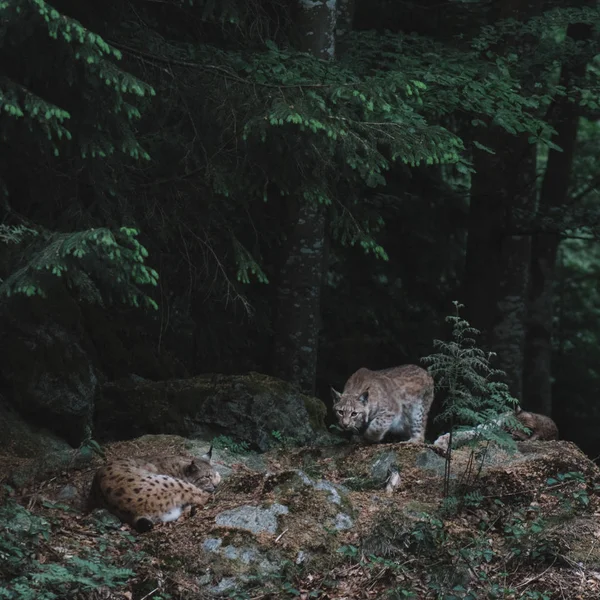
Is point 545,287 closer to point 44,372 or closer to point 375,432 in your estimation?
point 375,432

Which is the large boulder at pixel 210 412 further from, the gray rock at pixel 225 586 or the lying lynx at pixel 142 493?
the gray rock at pixel 225 586

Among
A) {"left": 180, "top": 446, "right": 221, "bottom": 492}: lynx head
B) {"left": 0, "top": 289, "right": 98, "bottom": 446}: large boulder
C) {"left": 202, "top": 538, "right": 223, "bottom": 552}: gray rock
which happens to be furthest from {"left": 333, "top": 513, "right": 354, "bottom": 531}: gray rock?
{"left": 0, "top": 289, "right": 98, "bottom": 446}: large boulder

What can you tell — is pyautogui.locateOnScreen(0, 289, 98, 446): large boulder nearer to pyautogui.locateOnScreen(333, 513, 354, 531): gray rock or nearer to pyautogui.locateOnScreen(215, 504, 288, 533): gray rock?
pyautogui.locateOnScreen(215, 504, 288, 533): gray rock

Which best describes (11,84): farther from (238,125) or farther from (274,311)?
(274,311)

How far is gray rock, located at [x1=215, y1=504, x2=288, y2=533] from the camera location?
6.08 m

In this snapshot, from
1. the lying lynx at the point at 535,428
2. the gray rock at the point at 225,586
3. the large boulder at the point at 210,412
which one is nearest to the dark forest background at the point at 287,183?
the large boulder at the point at 210,412

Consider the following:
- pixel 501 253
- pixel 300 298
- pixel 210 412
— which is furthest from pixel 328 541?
pixel 501 253

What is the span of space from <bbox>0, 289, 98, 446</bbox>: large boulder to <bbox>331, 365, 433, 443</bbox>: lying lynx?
2.28 meters

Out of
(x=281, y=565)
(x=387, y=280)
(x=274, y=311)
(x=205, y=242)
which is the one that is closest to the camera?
(x=281, y=565)

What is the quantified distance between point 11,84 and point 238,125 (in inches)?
87.4

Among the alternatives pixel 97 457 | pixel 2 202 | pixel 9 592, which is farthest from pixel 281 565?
pixel 2 202

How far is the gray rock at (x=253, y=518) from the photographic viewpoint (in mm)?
6082

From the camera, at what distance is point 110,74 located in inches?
268

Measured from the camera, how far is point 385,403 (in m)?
8.53
